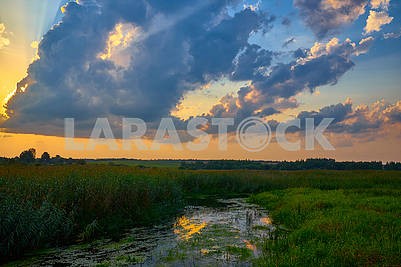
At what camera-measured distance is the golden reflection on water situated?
16656mm

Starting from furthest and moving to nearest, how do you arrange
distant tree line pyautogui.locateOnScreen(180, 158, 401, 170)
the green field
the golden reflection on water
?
distant tree line pyautogui.locateOnScreen(180, 158, 401, 170) → the golden reflection on water → the green field

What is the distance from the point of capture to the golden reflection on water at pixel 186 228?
54.6 feet

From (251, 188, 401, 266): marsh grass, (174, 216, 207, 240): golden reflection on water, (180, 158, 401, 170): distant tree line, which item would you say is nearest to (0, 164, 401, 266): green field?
(251, 188, 401, 266): marsh grass

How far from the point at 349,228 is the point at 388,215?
359 centimetres

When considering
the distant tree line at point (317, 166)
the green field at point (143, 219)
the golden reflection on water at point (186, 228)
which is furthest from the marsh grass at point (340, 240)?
the distant tree line at point (317, 166)

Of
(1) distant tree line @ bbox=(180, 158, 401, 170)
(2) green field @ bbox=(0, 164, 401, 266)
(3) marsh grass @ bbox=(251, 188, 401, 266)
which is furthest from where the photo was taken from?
(1) distant tree line @ bbox=(180, 158, 401, 170)

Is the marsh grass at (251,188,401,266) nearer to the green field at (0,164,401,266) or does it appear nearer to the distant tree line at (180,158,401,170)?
the green field at (0,164,401,266)

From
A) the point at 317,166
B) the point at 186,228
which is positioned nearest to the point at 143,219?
the point at 186,228

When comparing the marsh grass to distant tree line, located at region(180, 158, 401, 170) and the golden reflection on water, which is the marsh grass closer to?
the golden reflection on water

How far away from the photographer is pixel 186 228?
1839cm

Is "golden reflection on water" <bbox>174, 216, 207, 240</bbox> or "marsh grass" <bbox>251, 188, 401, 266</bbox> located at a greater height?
"marsh grass" <bbox>251, 188, 401, 266</bbox>

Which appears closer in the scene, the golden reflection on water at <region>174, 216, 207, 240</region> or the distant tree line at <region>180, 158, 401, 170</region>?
the golden reflection on water at <region>174, 216, 207, 240</region>

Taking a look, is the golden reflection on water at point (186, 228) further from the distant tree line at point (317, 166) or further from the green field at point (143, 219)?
the distant tree line at point (317, 166)

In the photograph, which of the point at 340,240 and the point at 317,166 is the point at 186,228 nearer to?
the point at 340,240
